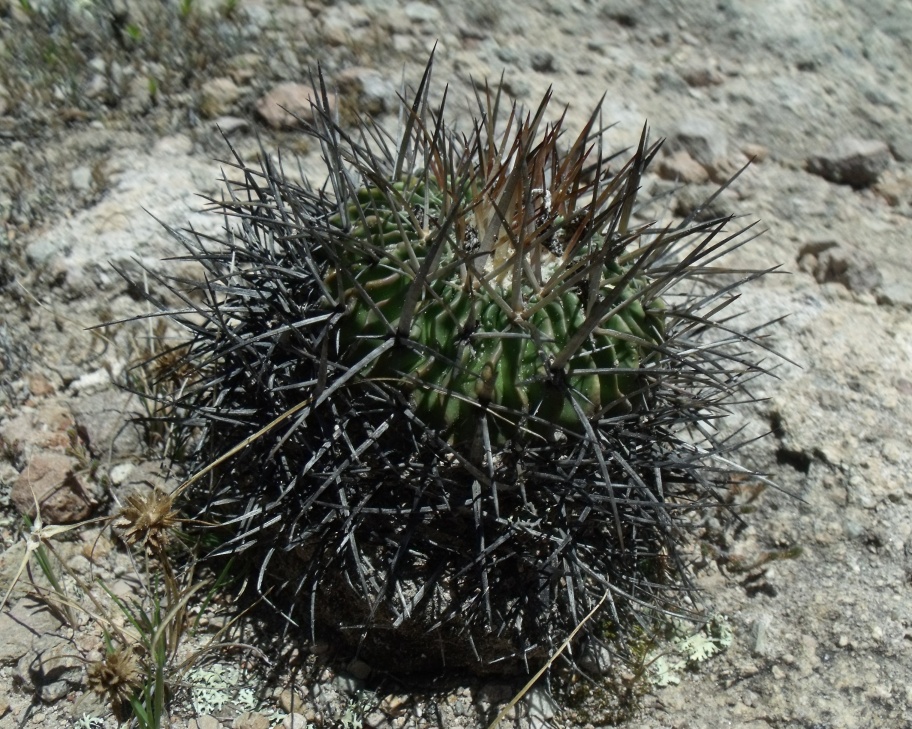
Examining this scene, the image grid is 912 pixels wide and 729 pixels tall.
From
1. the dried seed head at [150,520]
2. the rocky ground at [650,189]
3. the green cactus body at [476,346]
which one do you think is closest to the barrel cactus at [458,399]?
the green cactus body at [476,346]

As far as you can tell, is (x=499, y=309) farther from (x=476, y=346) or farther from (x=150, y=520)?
(x=150, y=520)

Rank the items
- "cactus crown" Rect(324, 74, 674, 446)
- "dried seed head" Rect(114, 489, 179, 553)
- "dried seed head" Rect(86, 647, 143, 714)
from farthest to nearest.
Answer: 1. "dried seed head" Rect(114, 489, 179, 553)
2. "dried seed head" Rect(86, 647, 143, 714)
3. "cactus crown" Rect(324, 74, 674, 446)

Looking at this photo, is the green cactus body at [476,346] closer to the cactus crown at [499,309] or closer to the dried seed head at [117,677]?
the cactus crown at [499,309]

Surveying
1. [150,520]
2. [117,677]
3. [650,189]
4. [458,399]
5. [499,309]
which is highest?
[499,309]

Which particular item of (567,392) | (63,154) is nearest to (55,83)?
(63,154)

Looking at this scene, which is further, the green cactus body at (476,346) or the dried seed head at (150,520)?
the dried seed head at (150,520)

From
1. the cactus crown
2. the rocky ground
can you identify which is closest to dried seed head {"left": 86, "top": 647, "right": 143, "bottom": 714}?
the rocky ground

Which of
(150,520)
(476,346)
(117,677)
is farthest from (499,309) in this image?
(117,677)

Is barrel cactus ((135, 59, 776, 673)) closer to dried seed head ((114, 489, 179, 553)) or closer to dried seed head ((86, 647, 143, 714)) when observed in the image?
dried seed head ((114, 489, 179, 553))
